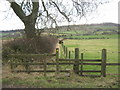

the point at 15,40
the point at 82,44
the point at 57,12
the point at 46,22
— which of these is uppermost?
the point at 57,12

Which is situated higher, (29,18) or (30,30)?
(29,18)

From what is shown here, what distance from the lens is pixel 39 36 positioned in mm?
12930

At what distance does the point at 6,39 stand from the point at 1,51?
1167 mm

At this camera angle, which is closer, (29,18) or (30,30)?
(30,30)

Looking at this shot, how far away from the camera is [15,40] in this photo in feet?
39.6

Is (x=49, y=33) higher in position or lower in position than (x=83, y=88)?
higher

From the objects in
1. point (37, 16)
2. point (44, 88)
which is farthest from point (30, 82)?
point (37, 16)

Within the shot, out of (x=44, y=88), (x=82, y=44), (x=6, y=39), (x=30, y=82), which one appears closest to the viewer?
(x=44, y=88)

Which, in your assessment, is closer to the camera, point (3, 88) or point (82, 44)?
point (3, 88)

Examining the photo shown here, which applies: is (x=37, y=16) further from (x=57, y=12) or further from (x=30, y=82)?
(x=30, y=82)

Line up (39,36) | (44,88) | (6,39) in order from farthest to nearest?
(39,36) < (6,39) < (44,88)

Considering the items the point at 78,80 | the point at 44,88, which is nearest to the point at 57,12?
the point at 78,80

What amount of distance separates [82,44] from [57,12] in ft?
59.7

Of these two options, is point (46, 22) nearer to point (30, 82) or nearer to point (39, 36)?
point (39, 36)
